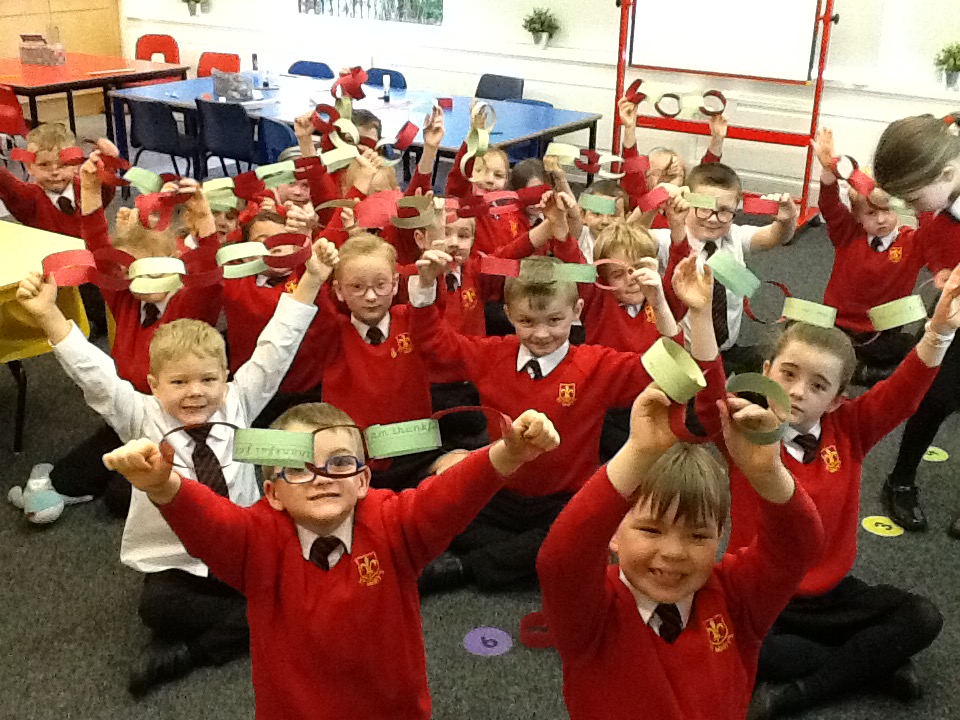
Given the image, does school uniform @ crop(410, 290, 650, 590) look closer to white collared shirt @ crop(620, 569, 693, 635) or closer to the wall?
white collared shirt @ crop(620, 569, 693, 635)

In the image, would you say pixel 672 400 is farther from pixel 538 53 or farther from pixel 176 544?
pixel 538 53

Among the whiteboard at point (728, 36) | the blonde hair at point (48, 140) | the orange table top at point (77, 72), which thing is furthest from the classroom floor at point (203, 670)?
the orange table top at point (77, 72)

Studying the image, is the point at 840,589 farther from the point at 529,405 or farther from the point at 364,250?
the point at 364,250

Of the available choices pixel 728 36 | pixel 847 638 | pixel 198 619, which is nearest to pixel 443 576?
pixel 198 619

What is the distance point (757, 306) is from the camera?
4.42 m

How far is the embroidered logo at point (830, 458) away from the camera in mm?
1935

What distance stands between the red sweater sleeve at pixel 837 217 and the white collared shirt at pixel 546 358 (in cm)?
144

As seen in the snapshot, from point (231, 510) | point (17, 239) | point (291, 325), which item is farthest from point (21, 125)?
point (231, 510)

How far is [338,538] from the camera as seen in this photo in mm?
1533

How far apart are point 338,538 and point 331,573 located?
0.06 metres

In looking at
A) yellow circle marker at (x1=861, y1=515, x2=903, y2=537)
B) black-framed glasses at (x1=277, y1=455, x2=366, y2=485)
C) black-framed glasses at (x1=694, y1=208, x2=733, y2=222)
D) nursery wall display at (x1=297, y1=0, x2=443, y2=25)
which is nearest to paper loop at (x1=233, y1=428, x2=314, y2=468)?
black-framed glasses at (x1=277, y1=455, x2=366, y2=485)

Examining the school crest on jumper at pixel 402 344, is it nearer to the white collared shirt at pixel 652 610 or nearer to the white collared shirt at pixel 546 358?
the white collared shirt at pixel 546 358

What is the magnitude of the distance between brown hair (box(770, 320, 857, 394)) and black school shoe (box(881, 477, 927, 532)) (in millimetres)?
978

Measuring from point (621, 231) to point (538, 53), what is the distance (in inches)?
179
